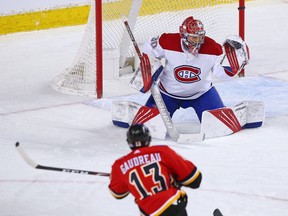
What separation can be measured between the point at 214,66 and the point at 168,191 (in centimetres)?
228

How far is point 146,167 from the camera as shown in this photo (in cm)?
333

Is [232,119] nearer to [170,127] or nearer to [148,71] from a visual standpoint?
[170,127]

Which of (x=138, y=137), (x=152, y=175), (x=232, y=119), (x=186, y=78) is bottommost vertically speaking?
(x=232, y=119)

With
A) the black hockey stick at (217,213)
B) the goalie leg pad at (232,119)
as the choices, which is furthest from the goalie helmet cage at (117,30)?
the black hockey stick at (217,213)

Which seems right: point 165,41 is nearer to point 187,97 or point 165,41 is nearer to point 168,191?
point 187,97

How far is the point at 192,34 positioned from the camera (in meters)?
5.32

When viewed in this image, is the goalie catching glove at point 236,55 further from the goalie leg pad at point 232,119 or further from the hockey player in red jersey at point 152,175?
the hockey player in red jersey at point 152,175

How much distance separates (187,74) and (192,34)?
286 millimetres

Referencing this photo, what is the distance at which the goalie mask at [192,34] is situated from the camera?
5316 mm

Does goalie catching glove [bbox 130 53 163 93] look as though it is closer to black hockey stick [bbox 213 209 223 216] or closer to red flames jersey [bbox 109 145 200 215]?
black hockey stick [bbox 213 209 223 216]

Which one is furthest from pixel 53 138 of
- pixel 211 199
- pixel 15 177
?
pixel 211 199

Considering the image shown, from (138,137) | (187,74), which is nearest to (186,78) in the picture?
(187,74)

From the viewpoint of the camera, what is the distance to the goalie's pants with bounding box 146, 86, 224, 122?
5.57 meters

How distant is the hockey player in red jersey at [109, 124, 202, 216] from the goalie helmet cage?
294 cm
